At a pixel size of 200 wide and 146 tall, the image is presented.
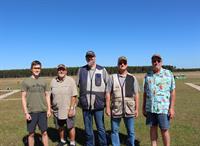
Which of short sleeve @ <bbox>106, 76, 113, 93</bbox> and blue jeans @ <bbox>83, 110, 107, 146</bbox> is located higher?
short sleeve @ <bbox>106, 76, 113, 93</bbox>

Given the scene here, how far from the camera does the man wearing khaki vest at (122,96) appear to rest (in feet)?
19.8

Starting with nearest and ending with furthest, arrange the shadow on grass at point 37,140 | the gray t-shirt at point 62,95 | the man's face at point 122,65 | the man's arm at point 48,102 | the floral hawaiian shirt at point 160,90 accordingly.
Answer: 1. the floral hawaiian shirt at point 160,90
2. the man's face at point 122,65
3. the man's arm at point 48,102
4. the gray t-shirt at point 62,95
5. the shadow on grass at point 37,140

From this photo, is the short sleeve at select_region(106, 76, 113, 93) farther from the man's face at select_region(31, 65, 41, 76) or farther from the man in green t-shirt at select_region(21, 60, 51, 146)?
the man's face at select_region(31, 65, 41, 76)

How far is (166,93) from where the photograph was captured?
5746mm

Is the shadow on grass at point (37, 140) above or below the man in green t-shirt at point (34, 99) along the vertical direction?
below

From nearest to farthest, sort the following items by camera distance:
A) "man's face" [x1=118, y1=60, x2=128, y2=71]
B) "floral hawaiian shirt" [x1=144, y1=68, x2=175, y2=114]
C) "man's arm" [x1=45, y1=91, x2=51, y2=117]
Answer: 1. "floral hawaiian shirt" [x1=144, y1=68, x2=175, y2=114]
2. "man's face" [x1=118, y1=60, x2=128, y2=71]
3. "man's arm" [x1=45, y1=91, x2=51, y2=117]

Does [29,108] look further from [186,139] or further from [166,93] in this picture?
[186,139]

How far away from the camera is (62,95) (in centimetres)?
650

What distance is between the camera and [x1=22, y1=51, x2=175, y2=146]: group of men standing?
18.9ft

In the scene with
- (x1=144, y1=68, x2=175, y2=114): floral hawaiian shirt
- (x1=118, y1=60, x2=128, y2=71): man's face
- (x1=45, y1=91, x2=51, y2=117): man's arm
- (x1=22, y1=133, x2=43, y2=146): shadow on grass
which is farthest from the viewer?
(x1=22, y1=133, x2=43, y2=146): shadow on grass

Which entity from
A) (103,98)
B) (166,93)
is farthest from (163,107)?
(103,98)

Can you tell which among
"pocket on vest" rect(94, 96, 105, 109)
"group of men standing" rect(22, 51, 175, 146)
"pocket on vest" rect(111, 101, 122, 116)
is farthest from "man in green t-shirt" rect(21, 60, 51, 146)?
"pocket on vest" rect(111, 101, 122, 116)

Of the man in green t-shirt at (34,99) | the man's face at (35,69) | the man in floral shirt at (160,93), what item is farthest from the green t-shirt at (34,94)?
the man in floral shirt at (160,93)

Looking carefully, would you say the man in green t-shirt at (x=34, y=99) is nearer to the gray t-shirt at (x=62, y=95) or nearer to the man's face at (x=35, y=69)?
the man's face at (x=35, y=69)
